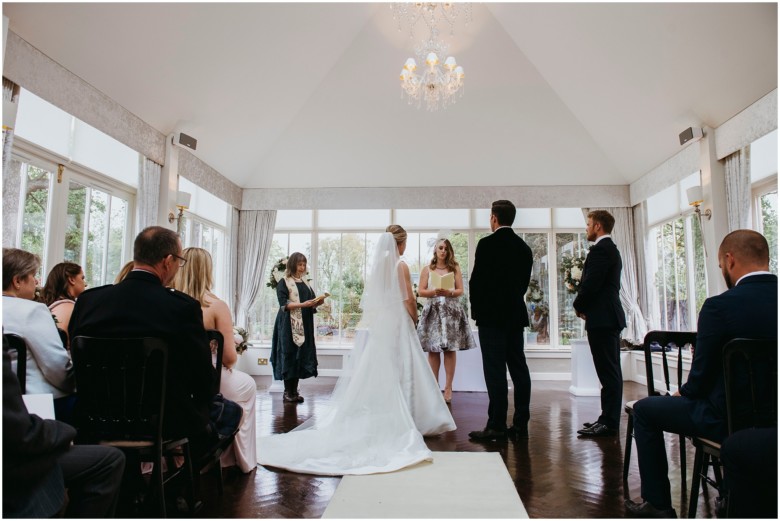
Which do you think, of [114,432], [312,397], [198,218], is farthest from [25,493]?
[198,218]

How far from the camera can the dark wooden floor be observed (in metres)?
2.45

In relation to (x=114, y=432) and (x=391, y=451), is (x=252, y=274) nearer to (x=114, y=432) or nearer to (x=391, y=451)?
(x=391, y=451)

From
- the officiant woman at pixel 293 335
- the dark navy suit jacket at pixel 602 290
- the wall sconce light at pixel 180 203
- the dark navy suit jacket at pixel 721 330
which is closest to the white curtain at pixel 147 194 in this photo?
the wall sconce light at pixel 180 203

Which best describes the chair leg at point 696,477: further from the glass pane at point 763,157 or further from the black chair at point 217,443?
the glass pane at point 763,157

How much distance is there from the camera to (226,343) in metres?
2.77

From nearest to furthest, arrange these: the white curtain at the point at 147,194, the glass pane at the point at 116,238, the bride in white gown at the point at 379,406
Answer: the bride in white gown at the point at 379,406, the glass pane at the point at 116,238, the white curtain at the point at 147,194

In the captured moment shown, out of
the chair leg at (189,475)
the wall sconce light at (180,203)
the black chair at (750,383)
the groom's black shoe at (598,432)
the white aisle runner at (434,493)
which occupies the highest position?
the wall sconce light at (180,203)

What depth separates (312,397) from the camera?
18.8ft

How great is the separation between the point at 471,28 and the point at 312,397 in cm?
496

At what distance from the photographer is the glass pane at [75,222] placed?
15.4ft

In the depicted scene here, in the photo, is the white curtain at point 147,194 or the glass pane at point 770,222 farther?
the white curtain at point 147,194

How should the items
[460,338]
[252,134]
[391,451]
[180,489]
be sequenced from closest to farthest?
[180,489] → [391,451] → [460,338] → [252,134]

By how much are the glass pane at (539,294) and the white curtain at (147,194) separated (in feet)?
17.9

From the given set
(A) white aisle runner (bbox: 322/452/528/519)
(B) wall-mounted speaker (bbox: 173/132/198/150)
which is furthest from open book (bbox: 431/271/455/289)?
(B) wall-mounted speaker (bbox: 173/132/198/150)
